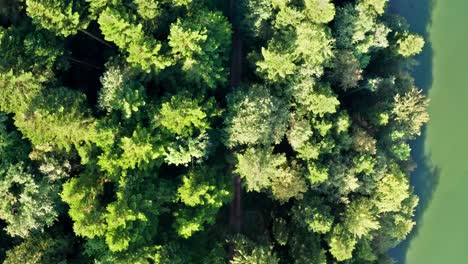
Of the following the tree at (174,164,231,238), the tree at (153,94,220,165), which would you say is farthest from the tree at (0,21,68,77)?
the tree at (174,164,231,238)

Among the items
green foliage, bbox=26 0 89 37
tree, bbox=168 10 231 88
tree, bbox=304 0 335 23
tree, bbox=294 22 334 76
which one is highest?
tree, bbox=304 0 335 23

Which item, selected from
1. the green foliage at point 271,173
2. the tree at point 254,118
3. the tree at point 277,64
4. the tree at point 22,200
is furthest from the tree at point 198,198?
the tree at point 22,200

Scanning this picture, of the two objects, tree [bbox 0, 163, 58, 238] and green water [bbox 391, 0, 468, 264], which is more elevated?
green water [bbox 391, 0, 468, 264]

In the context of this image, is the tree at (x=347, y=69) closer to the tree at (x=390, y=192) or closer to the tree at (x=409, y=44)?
the tree at (x=409, y=44)

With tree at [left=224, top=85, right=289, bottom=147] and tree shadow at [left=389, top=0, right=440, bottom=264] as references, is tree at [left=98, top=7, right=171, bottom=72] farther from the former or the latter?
tree shadow at [left=389, top=0, right=440, bottom=264]

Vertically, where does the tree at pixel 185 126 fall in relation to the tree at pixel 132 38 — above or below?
below

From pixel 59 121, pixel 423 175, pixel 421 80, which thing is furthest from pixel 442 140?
pixel 59 121
